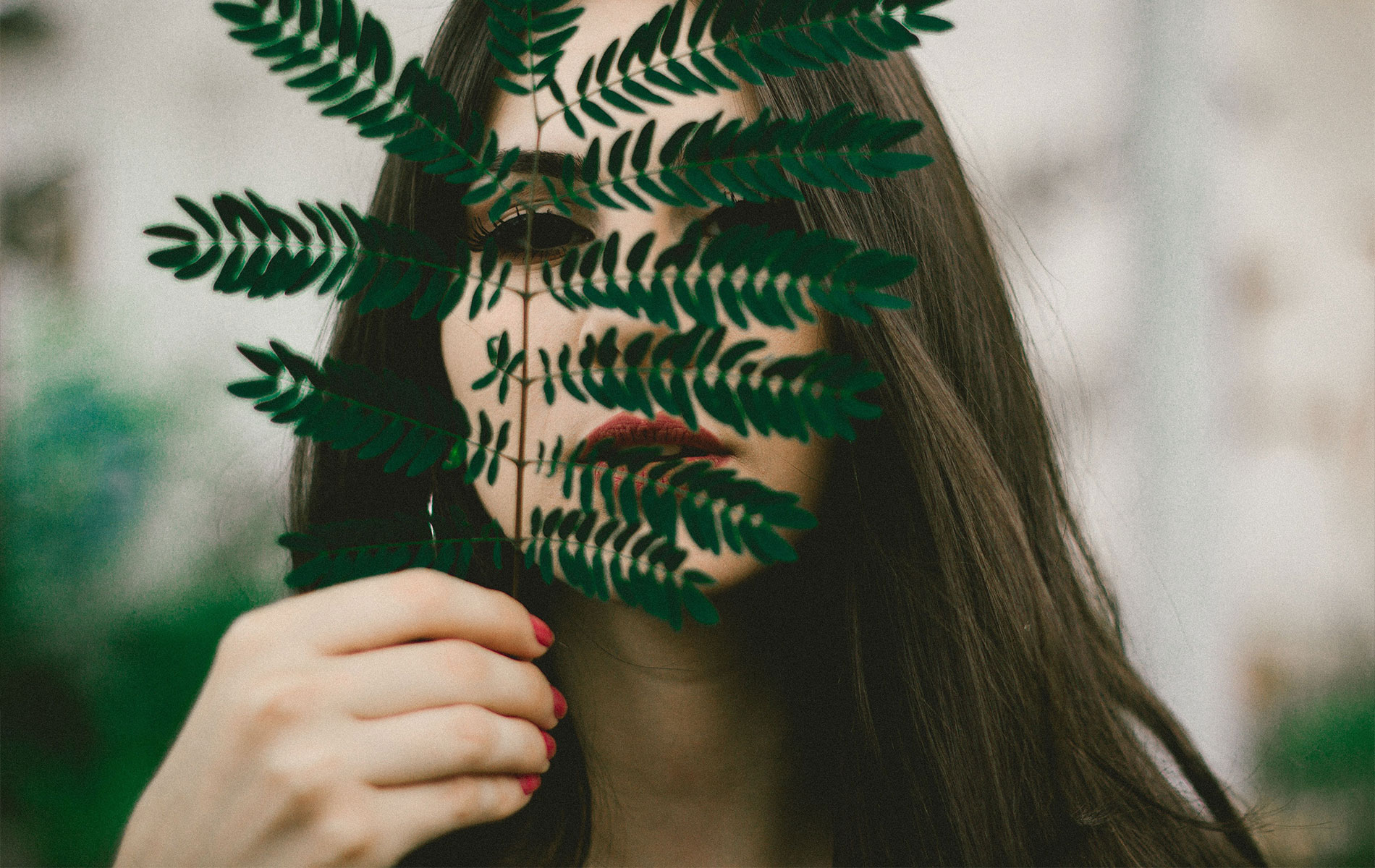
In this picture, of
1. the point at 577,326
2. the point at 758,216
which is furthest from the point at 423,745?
the point at 758,216

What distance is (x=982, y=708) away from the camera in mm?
1129

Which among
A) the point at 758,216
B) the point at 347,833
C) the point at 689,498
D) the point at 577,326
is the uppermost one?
the point at 758,216

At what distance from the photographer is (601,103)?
3.01 feet

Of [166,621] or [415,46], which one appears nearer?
[415,46]

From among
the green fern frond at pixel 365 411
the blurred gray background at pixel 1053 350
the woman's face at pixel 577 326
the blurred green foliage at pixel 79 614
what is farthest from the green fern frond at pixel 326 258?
the blurred green foliage at pixel 79 614

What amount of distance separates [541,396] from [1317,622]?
6.16 ft

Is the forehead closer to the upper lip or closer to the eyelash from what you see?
the eyelash

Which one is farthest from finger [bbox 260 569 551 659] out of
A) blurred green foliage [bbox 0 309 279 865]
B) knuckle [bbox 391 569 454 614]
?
blurred green foliage [bbox 0 309 279 865]

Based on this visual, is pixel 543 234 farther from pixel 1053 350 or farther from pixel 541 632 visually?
pixel 1053 350

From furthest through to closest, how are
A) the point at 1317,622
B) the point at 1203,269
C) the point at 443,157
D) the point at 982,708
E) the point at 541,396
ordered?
the point at 1203,269
the point at 1317,622
the point at 982,708
the point at 541,396
the point at 443,157

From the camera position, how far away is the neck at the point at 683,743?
3.75 feet

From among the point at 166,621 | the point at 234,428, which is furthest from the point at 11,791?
the point at 234,428

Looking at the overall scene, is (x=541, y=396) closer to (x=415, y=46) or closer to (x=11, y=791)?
(x=415, y=46)

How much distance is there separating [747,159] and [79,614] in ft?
4.78
